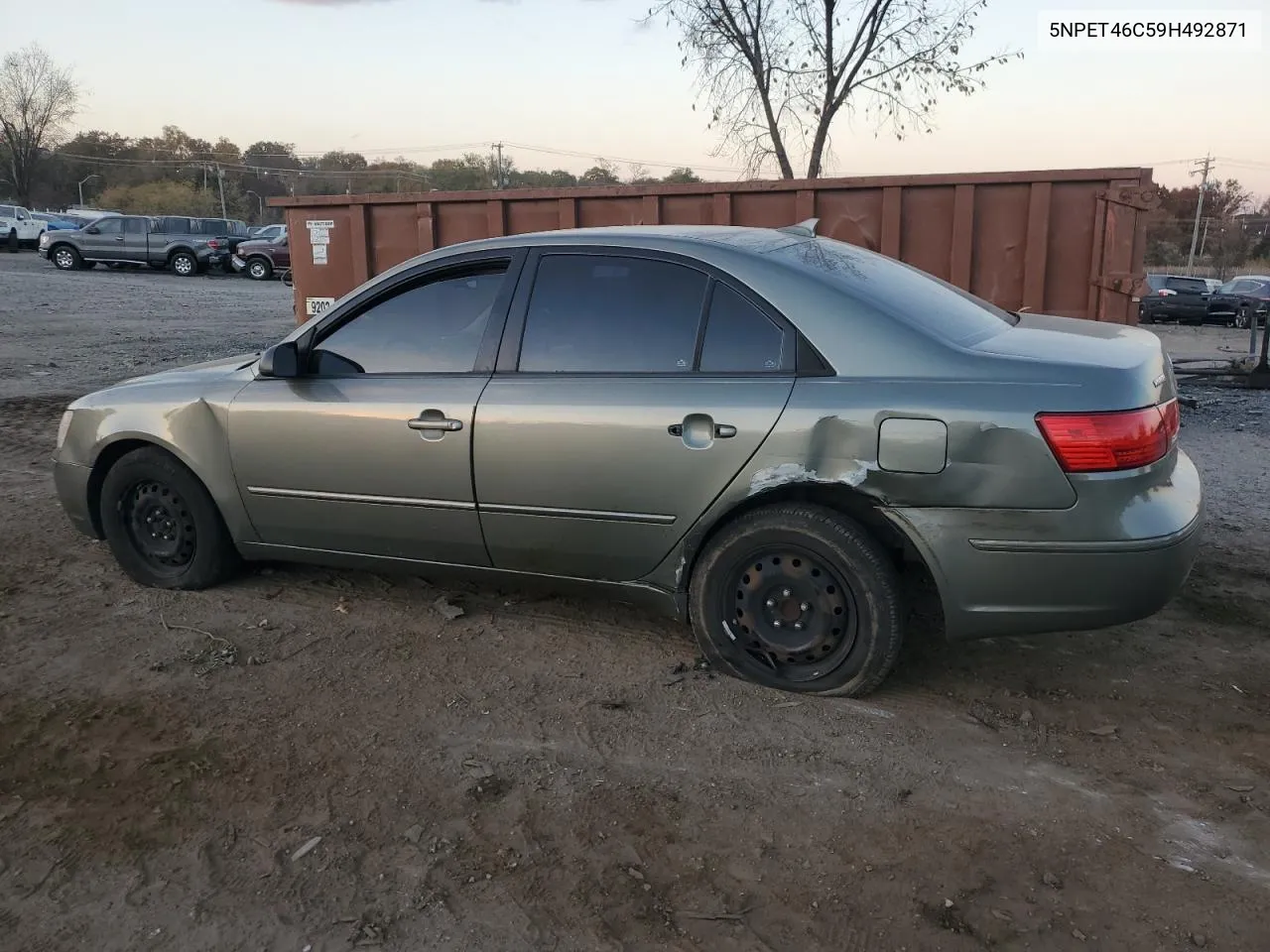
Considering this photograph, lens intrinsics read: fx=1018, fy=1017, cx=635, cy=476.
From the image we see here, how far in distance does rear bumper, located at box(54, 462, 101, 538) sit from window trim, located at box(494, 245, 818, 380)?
2.28 meters

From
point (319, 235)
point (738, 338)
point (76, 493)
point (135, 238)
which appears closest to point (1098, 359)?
point (738, 338)

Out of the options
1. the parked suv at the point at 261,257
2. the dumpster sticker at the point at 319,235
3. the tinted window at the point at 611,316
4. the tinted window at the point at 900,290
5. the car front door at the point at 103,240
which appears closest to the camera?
the tinted window at the point at 900,290

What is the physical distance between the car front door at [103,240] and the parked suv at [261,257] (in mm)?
3116

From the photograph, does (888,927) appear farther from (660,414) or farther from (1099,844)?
(660,414)

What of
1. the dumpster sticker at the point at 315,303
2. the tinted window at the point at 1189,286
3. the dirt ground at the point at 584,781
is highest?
the tinted window at the point at 1189,286

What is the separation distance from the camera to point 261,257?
101 ft

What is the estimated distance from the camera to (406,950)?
2.39 m

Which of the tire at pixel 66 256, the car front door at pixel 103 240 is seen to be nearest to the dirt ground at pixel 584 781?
the car front door at pixel 103 240

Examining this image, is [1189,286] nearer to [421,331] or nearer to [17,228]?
[421,331]

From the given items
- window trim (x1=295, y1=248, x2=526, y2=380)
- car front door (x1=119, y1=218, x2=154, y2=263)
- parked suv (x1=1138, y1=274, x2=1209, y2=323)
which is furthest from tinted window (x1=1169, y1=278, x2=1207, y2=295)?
car front door (x1=119, y1=218, x2=154, y2=263)

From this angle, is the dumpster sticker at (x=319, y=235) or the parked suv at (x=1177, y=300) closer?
the dumpster sticker at (x=319, y=235)

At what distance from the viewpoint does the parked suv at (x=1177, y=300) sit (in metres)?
26.0

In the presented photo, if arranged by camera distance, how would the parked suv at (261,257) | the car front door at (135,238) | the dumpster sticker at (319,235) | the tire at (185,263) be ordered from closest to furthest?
the dumpster sticker at (319,235), the car front door at (135,238), the tire at (185,263), the parked suv at (261,257)

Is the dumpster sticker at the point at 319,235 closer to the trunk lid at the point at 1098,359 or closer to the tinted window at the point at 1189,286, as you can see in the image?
the trunk lid at the point at 1098,359
